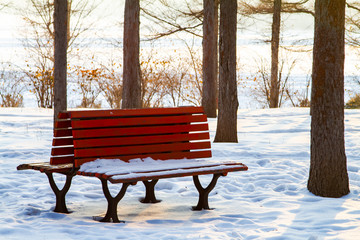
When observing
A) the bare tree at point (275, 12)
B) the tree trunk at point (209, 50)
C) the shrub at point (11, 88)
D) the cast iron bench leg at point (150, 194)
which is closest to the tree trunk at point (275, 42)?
the bare tree at point (275, 12)

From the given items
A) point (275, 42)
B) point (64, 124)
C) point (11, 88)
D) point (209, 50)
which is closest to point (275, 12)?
point (275, 42)

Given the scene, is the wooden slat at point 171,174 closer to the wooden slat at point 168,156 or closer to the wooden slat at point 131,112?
the wooden slat at point 168,156

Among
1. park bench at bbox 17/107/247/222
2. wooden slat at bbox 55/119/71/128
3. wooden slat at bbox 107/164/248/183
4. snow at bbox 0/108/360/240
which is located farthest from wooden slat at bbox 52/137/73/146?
wooden slat at bbox 107/164/248/183

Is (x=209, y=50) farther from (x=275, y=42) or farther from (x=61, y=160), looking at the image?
(x=61, y=160)

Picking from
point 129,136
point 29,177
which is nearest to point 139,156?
point 129,136

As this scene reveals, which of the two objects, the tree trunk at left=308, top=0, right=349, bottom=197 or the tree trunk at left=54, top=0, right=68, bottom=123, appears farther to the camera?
the tree trunk at left=54, top=0, right=68, bottom=123

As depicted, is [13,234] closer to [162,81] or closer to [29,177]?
[29,177]

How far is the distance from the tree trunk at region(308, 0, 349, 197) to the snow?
24cm

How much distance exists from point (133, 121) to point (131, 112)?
0.09 meters

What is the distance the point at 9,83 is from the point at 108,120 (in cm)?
1315

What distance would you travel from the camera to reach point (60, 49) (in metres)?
9.02

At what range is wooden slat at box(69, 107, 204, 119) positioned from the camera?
4.39m

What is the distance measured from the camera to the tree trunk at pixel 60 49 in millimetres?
8867

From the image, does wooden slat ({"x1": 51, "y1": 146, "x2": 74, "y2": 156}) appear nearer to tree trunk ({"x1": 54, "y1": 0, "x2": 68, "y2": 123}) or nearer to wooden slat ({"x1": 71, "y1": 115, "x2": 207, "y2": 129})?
wooden slat ({"x1": 71, "y1": 115, "x2": 207, "y2": 129})
